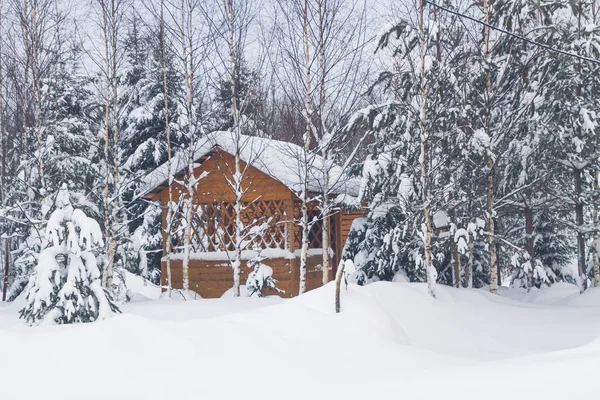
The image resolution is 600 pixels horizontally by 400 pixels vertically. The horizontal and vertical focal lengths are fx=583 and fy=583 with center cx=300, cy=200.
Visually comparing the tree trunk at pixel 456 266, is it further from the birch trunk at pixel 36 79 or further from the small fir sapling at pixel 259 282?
the birch trunk at pixel 36 79

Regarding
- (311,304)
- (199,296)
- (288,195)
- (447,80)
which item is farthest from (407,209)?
(199,296)

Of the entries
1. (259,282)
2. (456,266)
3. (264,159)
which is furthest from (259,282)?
(456,266)

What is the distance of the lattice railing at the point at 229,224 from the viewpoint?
14.4 m

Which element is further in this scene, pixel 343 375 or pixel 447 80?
pixel 447 80

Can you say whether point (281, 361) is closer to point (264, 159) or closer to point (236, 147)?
point (236, 147)

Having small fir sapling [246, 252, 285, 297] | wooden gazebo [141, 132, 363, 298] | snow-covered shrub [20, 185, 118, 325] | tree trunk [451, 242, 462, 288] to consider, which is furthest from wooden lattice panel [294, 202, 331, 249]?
snow-covered shrub [20, 185, 118, 325]

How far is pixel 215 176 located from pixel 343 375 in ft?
35.8

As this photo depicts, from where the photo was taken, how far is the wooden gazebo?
13805mm

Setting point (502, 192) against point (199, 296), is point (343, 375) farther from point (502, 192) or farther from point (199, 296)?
point (199, 296)

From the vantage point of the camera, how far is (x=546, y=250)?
661 inches

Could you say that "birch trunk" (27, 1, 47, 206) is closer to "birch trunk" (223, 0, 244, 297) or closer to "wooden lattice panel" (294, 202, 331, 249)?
"birch trunk" (223, 0, 244, 297)

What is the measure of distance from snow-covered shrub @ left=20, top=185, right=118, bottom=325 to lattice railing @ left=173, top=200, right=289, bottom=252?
6760mm

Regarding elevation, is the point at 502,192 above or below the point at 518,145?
below

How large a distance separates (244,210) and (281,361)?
10.3 meters
